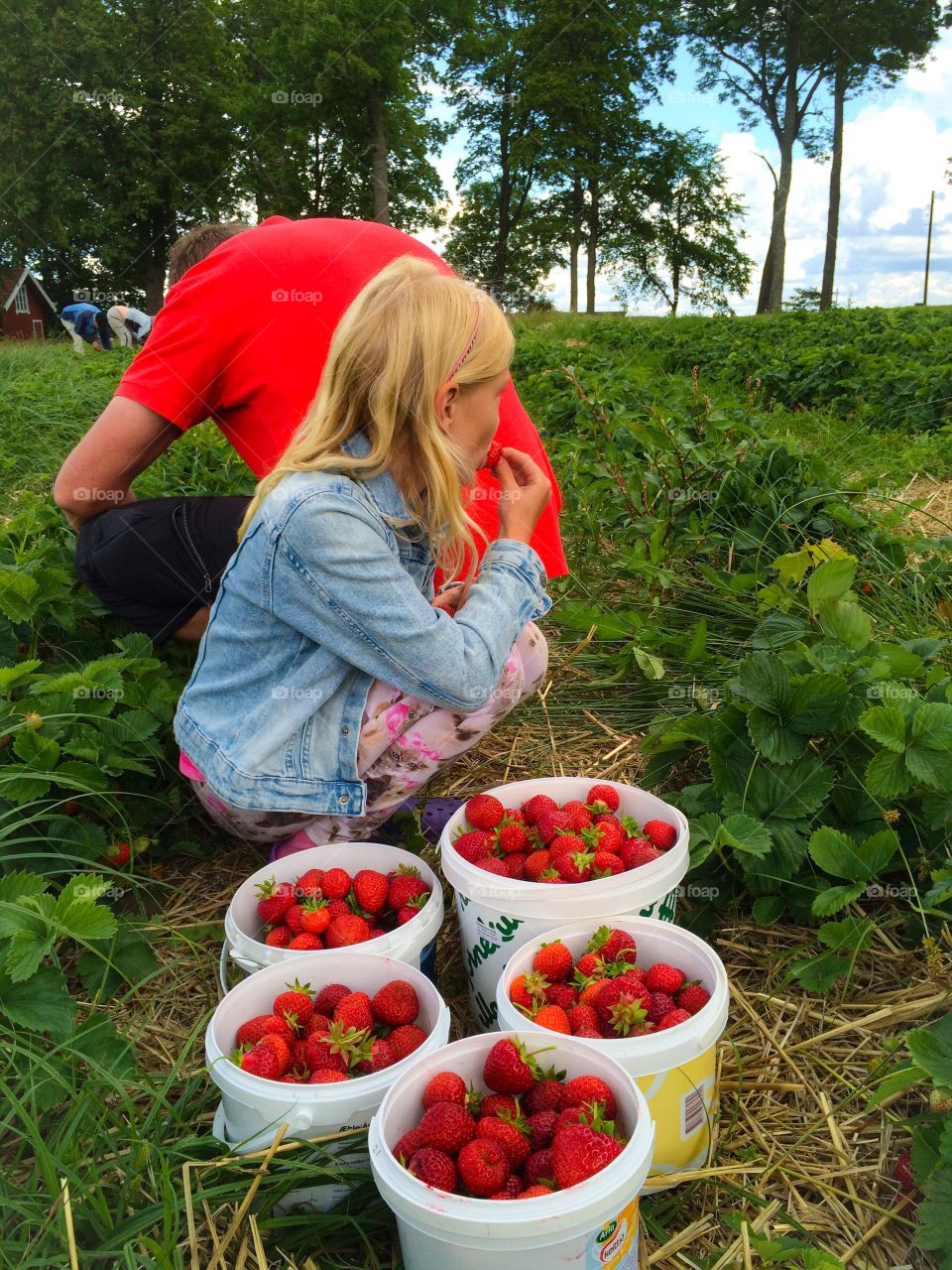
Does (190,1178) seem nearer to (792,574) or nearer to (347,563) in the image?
(347,563)

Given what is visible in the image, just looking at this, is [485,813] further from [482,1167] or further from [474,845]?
[482,1167]

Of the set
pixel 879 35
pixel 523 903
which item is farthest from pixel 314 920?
pixel 879 35

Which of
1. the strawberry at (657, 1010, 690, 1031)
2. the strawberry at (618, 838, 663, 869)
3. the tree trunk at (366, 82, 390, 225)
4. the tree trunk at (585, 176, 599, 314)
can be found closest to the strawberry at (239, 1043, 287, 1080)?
the strawberry at (657, 1010, 690, 1031)

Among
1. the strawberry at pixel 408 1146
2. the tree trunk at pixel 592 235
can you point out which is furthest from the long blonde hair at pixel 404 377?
the tree trunk at pixel 592 235

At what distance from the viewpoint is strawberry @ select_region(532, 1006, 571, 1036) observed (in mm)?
1438

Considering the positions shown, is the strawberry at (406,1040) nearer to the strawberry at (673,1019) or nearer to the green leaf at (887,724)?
the strawberry at (673,1019)

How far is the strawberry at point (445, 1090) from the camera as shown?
1.30 metres

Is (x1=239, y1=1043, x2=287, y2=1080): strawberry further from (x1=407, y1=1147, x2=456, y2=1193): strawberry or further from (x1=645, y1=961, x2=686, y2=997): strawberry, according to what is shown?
(x1=645, y1=961, x2=686, y2=997): strawberry

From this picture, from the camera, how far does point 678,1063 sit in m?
1.39

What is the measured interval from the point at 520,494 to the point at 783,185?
26213 millimetres

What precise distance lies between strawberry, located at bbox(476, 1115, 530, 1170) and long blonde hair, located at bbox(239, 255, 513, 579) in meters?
1.10

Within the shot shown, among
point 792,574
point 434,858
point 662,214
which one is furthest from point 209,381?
point 662,214

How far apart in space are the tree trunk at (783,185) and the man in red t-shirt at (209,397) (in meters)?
23.5

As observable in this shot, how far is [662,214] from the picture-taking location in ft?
113
